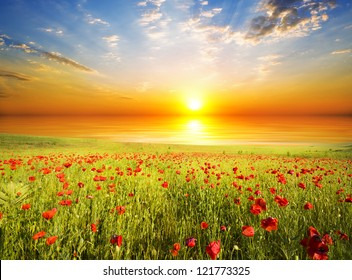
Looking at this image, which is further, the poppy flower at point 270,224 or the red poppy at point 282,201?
the red poppy at point 282,201

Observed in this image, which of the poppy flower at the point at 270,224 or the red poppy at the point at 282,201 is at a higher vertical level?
the red poppy at the point at 282,201

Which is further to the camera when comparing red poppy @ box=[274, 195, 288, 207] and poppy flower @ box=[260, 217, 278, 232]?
red poppy @ box=[274, 195, 288, 207]

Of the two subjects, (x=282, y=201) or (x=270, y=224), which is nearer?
(x=270, y=224)

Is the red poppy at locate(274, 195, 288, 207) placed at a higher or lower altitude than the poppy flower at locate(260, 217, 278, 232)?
higher

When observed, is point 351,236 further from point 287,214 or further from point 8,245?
point 8,245

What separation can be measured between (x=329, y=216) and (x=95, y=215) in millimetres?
3039
